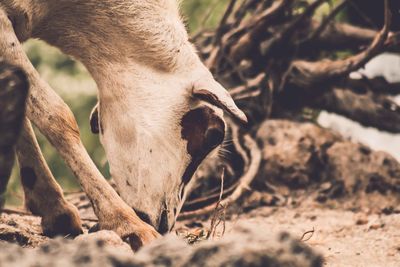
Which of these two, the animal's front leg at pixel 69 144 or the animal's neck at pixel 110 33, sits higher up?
the animal's neck at pixel 110 33

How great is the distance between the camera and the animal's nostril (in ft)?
11.1

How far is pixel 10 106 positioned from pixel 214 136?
1.66 meters

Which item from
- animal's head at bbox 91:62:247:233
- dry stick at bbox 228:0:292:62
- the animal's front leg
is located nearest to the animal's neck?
animal's head at bbox 91:62:247:233

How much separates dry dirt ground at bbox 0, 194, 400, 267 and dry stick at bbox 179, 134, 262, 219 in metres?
0.08

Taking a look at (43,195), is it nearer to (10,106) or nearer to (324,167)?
(10,106)

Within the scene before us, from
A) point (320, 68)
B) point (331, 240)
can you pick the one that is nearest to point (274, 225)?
point (331, 240)

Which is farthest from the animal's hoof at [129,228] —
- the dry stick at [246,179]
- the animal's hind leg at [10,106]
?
the dry stick at [246,179]

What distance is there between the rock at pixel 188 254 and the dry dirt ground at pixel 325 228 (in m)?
0.87

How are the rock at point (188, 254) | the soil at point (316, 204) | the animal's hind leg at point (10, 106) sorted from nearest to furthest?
the rock at point (188, 254) → the animal's hind leg at point (10, 106) → the soil at point (316, 204)

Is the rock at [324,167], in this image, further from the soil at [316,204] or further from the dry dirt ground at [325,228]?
the dry dirt ground at [325,228]

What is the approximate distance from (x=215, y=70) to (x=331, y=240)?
2494 millimetres

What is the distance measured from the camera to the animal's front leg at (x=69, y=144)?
293 centimetres

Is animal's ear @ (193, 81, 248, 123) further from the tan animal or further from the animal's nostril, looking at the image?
the animal's nostril

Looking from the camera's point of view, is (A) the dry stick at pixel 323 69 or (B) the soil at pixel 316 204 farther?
(A) the dry stick at pixel 323 69
